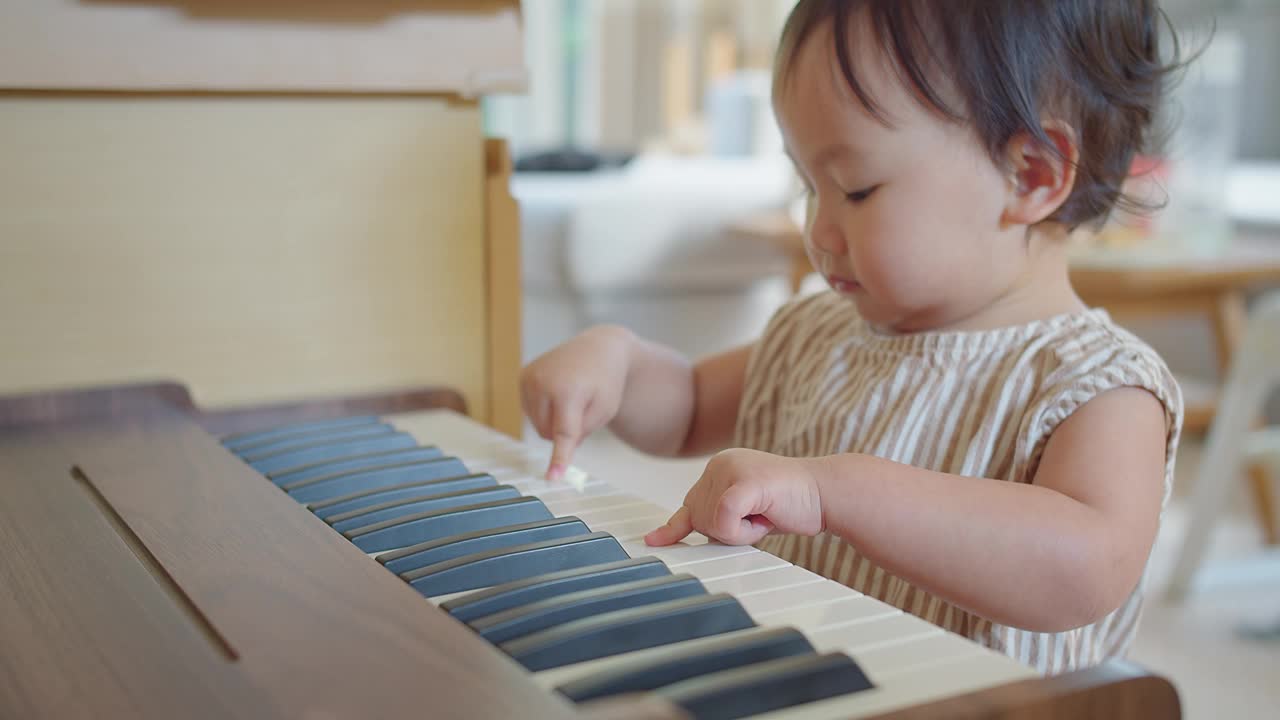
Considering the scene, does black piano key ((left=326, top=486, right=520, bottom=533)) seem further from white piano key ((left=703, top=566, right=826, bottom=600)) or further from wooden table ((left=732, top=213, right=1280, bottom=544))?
wooden table ((left=732, top=213, right=1280, bottom=544))

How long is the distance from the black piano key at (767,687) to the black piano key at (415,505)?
0.24 m

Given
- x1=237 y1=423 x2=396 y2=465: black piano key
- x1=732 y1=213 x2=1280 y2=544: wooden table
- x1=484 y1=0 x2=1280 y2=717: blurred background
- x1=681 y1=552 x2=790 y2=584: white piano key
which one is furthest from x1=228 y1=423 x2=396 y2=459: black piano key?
x1=732 y1=213 x2=1280 y2=544: wooden table

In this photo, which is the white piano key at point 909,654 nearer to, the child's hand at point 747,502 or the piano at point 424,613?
the piano at point 424,613

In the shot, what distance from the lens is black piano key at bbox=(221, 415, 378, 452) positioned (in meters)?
0.79

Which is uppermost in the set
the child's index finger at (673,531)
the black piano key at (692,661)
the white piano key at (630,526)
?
the black piano key at (692,661)

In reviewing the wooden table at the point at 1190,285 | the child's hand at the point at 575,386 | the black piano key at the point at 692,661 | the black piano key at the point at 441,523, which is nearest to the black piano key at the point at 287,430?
the child's hand at the point at 575,386

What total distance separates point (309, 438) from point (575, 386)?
172 millimetres

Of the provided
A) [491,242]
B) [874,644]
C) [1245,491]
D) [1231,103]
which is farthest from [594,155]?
[874,644]

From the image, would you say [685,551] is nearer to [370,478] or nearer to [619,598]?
[619,598]

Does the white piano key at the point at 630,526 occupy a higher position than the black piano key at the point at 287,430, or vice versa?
the white piano key at the point at 630,526

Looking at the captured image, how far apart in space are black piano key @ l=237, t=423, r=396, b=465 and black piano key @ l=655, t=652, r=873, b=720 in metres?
0.41

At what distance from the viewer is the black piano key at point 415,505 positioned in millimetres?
612

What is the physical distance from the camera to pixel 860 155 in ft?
2.44

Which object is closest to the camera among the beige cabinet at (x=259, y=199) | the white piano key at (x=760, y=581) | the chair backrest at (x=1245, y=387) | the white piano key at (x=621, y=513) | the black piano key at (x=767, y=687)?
the black piano key at (x=767, y=687)
